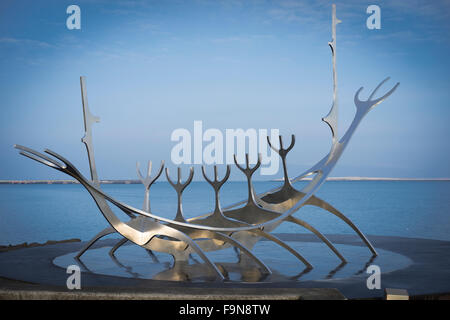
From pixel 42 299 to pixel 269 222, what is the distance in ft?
16.0

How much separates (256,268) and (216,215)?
1.05m

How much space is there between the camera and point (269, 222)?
870 cm

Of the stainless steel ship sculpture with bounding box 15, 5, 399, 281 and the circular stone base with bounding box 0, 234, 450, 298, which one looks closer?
the circular stone base with bounding box 0, 234, 450, 298

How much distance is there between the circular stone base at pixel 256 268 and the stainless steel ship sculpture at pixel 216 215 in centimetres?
28

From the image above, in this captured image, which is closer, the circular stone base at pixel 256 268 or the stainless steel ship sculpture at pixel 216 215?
the circular stone base at pixel 256 268

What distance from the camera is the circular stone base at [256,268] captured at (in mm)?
7406

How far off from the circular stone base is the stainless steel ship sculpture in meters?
0.28

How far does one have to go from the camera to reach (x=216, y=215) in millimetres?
8961

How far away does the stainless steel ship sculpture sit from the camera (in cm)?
813

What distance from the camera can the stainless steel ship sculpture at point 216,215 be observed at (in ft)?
26.7

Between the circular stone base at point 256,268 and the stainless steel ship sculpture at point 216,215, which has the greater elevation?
the stainless steel ship sculpture at point 216,215

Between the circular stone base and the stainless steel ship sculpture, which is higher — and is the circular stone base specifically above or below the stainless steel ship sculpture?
below

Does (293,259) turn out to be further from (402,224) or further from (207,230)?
(402,224)
